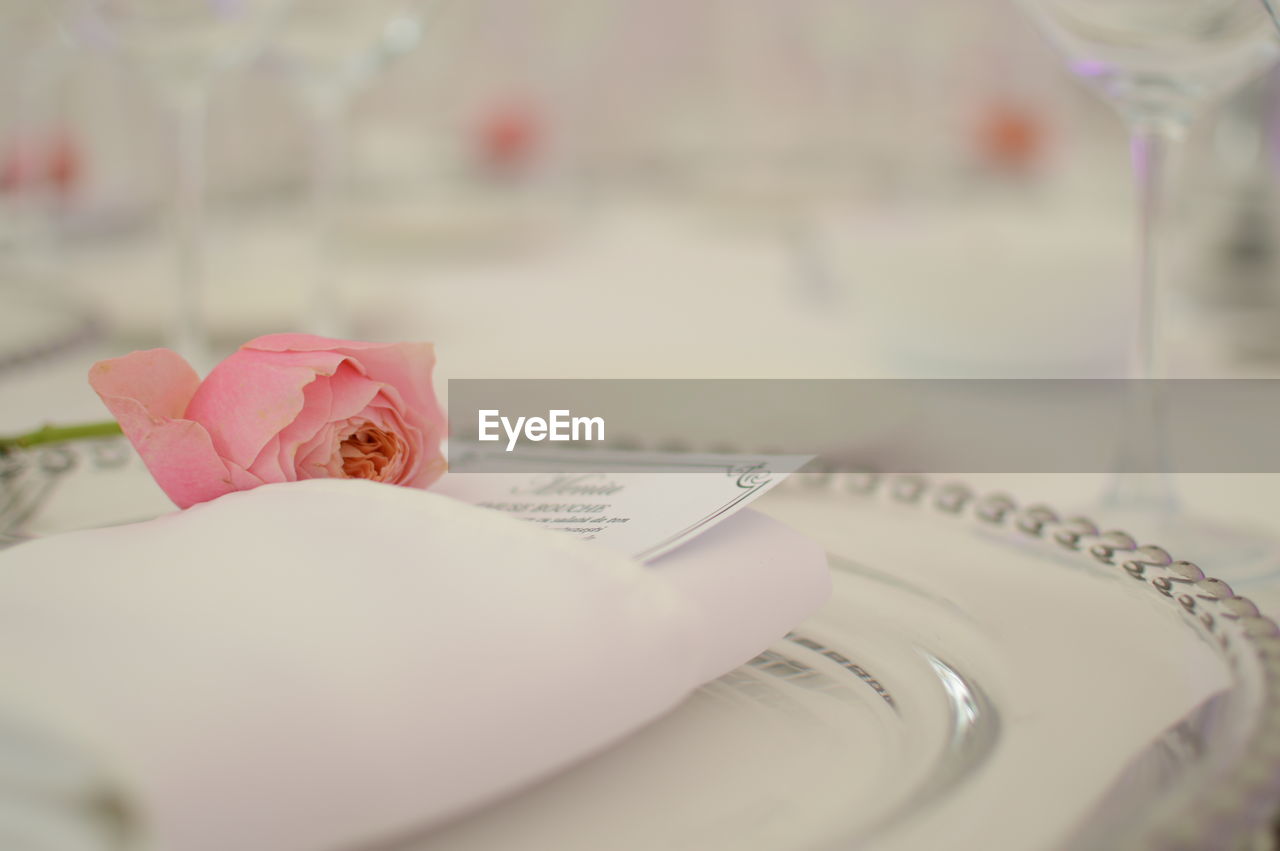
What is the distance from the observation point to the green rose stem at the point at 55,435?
0.99 ft

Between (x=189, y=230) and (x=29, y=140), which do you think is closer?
(x=189, y=230)

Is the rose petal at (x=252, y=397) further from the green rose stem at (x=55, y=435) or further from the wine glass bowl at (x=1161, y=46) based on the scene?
the wine glass bowl at (x=1161, y=46)

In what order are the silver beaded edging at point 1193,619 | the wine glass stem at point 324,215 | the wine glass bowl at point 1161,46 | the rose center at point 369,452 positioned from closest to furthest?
the silver beaded edging at point 1193,619 → the rose center at point 369,452 → the wine glass bowl at point 1161,46 → the wine glass stem at point 324,215

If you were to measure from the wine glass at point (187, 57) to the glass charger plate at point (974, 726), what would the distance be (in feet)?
1.25

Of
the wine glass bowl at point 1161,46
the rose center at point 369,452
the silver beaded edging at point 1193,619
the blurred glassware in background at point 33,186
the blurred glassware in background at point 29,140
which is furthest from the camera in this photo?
the blurred glassware in background at point 29,140

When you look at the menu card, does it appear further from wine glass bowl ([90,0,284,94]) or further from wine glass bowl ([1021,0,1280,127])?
wine glass bowl ([90,0,284,94])

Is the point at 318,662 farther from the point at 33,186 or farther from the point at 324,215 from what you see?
the point at 33,186

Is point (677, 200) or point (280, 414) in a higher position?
point (677, 200)

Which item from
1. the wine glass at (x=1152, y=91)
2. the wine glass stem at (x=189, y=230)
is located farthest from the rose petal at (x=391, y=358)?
the wine glass stem at (x=189, y=230)

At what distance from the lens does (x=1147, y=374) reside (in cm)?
39

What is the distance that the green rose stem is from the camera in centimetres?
30

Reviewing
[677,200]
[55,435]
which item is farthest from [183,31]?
[677,200]

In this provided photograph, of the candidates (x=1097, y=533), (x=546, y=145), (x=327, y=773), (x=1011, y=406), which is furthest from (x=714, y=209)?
(x=327, y=773)

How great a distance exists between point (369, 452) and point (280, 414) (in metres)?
0.02
